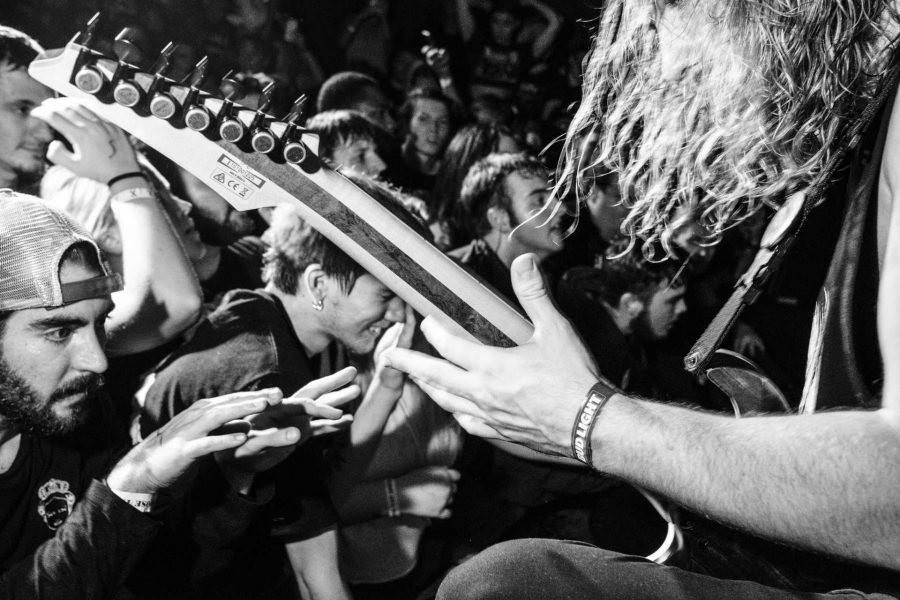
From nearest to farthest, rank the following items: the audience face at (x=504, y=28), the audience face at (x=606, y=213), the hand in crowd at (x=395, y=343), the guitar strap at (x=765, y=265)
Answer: the guitar strap at (x=765, y=265), the hand in crowd at (x=395, y=343), the audience face at (x=606, y=213), the audience face at (x=504, y=28)

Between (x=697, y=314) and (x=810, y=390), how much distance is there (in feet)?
9.46

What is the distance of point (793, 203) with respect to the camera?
1.46m

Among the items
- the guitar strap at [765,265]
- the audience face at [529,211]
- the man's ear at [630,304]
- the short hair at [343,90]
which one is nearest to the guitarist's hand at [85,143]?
the short hair at [343,90]

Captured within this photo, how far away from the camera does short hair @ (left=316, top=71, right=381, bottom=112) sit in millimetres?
2783

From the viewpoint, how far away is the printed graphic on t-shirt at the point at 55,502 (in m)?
1.77

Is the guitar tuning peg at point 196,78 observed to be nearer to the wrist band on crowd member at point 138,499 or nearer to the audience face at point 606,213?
the wrist band on crowd member at point 138,499

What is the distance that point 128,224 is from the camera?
188cm

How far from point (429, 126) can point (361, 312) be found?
1.38 meters

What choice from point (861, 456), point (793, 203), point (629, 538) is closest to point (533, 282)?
point (861, 456)

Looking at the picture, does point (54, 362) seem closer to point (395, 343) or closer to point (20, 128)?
point (20, 128)

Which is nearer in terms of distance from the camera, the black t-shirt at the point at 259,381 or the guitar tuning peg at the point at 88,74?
the guitar tuning peg at the point at 88,74

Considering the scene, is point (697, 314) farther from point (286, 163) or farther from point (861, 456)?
point (861, 456)

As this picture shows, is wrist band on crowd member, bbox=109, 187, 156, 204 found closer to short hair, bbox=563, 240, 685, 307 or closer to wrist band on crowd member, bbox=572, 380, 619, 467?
wrist band on crowd member, bbox=572, 380, 619, 467

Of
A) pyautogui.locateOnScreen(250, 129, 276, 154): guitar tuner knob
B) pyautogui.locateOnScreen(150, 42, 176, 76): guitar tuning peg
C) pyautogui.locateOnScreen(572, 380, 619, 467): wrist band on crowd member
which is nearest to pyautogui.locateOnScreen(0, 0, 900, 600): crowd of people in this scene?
pyautogui.locateOnScreen(572, 380, 619, 467): wrist band on crowd member
